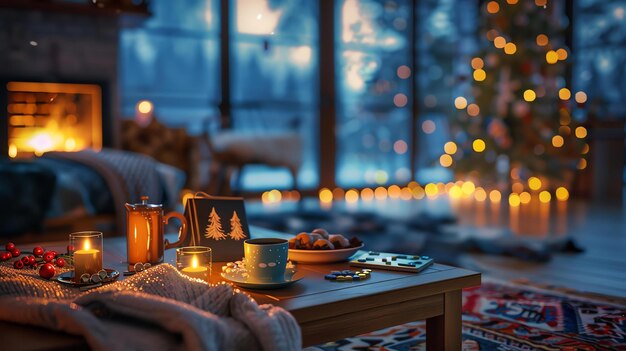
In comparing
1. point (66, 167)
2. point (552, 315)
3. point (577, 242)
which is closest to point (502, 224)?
point (577, 242)

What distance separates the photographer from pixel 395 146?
22.7 ft

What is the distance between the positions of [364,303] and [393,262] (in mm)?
276

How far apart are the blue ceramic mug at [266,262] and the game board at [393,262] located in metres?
0.26

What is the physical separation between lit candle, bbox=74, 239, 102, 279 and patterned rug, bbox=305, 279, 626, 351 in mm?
689

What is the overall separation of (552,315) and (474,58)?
4.13 meters

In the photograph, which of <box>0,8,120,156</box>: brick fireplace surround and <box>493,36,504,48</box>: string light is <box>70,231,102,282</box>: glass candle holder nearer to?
<box>0,8,120,156</box>: brick fireplace surround

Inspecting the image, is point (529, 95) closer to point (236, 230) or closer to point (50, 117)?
point (50, 117)

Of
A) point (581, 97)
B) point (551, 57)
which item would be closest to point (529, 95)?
point (551, 57)

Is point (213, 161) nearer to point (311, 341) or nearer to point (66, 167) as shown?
point (66, 167)

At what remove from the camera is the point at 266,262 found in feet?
4.33

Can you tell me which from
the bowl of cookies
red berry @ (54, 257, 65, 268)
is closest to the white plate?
the bowl of cookies

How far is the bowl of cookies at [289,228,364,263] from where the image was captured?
1556 millimetres

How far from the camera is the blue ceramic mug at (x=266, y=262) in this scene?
1.32 m

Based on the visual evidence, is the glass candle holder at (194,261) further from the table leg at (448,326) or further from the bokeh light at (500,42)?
the bokeh light at (500,42)
